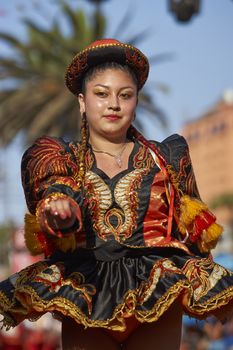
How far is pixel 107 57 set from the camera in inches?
192

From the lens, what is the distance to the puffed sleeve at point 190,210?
4816mm

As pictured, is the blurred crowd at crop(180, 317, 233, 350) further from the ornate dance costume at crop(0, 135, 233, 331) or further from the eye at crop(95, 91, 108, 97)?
the eye at crop(95, 91, 108, 97)

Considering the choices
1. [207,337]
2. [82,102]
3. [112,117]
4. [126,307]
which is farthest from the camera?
[207,337]

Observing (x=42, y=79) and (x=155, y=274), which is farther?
(x=42, y=79)

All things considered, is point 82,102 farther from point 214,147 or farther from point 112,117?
point 214,147

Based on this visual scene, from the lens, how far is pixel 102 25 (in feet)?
84.0

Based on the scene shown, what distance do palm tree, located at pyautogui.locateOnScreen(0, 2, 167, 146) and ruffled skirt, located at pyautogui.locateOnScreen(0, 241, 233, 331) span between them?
66.7 ft

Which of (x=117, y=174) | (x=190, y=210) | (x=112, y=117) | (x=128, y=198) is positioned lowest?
(x=190, y=210)

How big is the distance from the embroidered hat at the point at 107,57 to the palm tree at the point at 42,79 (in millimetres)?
19941

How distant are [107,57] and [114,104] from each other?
0.26m

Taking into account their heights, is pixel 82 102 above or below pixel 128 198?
above

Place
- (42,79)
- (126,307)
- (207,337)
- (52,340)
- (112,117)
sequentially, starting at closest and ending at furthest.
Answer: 1. (126,307)
2. (112,117)
3. (52,340)
4. (207,337)
5. (42,79)

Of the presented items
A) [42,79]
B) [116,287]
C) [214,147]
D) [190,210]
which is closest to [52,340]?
[190,210]

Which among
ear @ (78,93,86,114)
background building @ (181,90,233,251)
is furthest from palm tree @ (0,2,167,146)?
background building @ (181,90,233,251)
